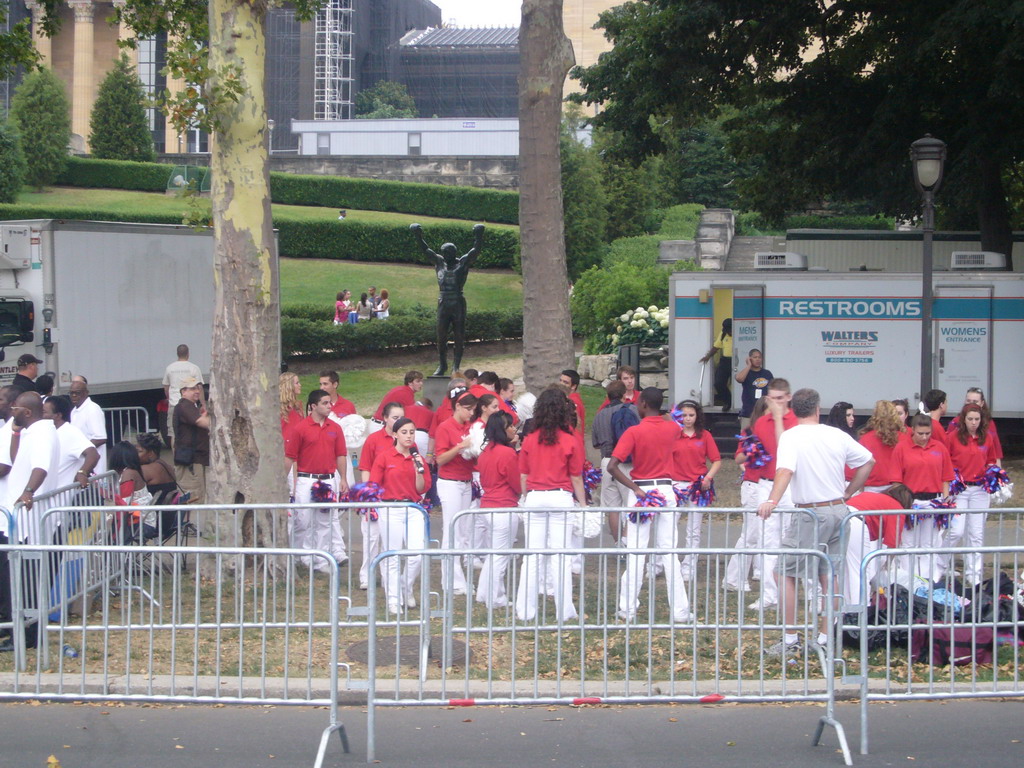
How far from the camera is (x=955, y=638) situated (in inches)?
286

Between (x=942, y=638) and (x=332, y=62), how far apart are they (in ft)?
260

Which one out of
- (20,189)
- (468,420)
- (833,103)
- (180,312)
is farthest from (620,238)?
(468,420)

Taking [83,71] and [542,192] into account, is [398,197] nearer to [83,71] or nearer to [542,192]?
[83,71]

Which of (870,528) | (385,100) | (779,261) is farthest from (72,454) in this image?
(385,100)

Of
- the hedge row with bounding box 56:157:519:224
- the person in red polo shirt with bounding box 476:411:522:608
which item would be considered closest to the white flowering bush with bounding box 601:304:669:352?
the person in red polo shirt with bounding box 476:411:522:608

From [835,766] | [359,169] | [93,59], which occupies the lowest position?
[835,766]

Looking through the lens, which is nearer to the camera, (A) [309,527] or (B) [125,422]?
(A) [309,527]

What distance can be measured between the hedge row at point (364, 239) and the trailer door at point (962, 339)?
26306mm

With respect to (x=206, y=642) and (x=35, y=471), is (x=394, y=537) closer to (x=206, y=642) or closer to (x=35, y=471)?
(x=206, y=642)

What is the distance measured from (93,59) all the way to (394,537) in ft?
231

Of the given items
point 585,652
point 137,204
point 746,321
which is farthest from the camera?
point 137,204

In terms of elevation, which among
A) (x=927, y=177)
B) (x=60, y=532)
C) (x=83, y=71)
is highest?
(x=83, y=71)

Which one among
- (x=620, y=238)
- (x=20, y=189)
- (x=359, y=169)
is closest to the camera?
(x=620, y=238)

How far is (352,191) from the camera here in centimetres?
5141
